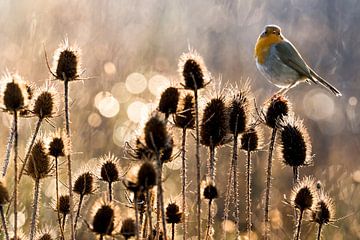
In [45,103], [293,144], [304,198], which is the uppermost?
[45,103]

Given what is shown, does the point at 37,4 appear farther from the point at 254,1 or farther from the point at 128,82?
the point at 254,1

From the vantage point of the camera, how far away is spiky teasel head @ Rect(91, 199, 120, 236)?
3.24m

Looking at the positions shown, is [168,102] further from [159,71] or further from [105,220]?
[159,71]

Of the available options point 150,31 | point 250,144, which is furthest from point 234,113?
point 150,31

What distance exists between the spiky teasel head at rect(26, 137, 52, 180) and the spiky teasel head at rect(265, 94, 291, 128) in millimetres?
1673

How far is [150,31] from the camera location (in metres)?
12.0

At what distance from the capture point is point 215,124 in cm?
408

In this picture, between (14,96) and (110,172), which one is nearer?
(14,96)

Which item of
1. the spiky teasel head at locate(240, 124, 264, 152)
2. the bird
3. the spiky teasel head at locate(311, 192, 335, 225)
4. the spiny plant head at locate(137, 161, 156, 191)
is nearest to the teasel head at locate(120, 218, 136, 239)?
the spiny plant head at locate(137, 161, 156, 191)

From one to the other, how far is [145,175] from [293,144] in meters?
2.01

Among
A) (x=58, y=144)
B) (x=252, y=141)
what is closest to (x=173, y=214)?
(x=58, y=144)

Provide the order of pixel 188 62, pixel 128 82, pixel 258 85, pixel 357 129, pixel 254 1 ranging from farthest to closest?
pixel 254 1, pixel 258 85, pixel 357 129, pixel 128 82, pixel 188 62

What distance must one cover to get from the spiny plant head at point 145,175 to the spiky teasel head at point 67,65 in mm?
1322

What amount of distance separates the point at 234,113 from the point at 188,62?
0.63 m
